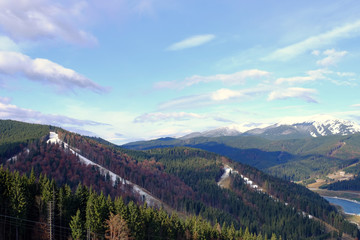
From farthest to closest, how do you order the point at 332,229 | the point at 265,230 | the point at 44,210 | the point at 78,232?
the point at 332,229, the point at 265,230, the point at 44,210, the point at 78,232

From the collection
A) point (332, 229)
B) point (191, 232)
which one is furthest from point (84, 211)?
point (332, 229)

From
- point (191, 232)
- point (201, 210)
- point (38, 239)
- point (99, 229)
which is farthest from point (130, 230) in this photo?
point (201, 210)

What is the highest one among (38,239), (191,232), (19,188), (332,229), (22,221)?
(19,188)

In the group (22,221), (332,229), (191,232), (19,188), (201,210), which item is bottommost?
(332,229)

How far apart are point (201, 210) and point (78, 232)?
124m

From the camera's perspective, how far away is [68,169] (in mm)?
190875

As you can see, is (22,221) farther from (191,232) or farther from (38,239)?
(191,232)

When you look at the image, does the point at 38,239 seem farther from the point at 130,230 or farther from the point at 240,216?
the point at 240,216

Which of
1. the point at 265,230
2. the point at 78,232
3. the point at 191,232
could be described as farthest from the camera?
the point at 265,230

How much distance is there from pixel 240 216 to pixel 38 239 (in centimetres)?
15012

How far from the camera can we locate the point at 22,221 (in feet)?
209

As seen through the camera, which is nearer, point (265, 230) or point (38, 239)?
point (38, 239)

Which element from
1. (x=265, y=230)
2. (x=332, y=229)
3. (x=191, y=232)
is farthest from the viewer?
(x=332, y=229)

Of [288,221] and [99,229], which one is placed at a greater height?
[99,229]
